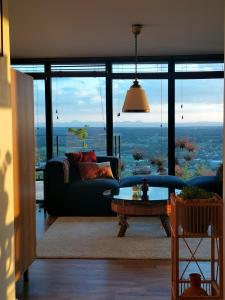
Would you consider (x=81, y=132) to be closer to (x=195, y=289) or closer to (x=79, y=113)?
(x=79, y=113)

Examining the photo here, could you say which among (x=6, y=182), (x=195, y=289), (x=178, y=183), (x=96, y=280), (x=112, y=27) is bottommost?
(x=96, y=280)

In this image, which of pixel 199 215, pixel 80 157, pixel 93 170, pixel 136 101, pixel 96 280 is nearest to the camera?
pixel 199 215

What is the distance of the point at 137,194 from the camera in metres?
5.33

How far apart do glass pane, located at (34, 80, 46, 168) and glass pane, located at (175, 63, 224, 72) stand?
2445 mm

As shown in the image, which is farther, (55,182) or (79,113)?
(79,113)

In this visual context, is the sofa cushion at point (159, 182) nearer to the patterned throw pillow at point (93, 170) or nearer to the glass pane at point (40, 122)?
the patterned throw pillow at point (93, 170)

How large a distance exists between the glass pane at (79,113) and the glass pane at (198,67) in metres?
1.38

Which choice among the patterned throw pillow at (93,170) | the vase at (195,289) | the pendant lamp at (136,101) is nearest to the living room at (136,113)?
the patterned throw pillow at (93,170)

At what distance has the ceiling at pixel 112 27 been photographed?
4355 millimetres

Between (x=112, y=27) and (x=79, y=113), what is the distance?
2.52 m

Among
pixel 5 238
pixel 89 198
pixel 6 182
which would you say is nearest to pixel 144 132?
pixel 89 198

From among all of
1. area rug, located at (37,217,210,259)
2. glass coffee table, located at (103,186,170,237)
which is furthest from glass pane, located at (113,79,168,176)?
glass coffee table, located at (103,186,170,237)

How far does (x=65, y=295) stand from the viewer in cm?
346

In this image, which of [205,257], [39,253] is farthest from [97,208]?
[205,257]
